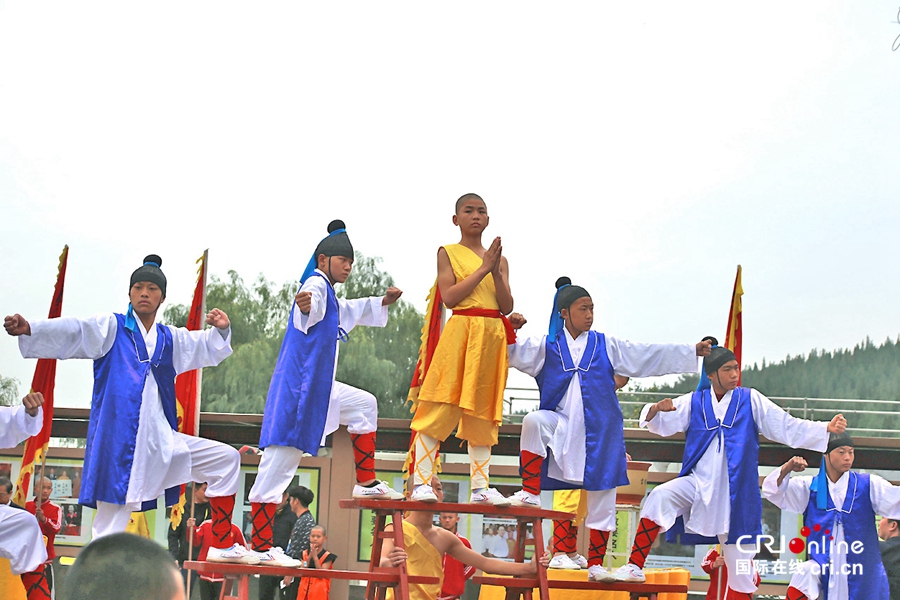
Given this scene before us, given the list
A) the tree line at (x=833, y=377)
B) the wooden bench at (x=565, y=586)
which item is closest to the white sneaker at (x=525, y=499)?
the wooden bench at (x=565, y=586)

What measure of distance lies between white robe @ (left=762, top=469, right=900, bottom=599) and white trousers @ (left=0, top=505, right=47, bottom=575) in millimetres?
4838

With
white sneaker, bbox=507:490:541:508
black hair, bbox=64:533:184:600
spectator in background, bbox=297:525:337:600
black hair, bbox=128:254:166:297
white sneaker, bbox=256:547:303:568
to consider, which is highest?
black hair, bbox=128:254:166:297

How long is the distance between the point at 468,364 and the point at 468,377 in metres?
0.08

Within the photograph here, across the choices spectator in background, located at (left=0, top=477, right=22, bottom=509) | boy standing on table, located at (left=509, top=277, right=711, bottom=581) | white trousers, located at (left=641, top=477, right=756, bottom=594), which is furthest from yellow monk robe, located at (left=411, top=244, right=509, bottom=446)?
spectator in background, located at (left=0, top=477, right=22, bottom=509)

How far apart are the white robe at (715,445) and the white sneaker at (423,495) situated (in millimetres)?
1507

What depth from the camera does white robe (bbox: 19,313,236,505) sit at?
5461 mm

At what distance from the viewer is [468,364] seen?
19.0ft

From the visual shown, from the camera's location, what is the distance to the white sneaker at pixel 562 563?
606cm

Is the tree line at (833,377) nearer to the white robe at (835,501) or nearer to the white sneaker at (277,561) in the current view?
the white robe at (835,501)

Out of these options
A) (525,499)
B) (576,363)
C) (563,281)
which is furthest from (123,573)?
(563,281)

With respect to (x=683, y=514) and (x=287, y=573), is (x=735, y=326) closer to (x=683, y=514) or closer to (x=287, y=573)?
(x=683, y=514)

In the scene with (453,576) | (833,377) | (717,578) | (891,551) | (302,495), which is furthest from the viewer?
(833,377)

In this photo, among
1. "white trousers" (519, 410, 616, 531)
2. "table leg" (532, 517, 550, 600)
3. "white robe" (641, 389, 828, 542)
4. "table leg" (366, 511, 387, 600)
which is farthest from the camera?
"white robe" (641, 389, 828, 542)

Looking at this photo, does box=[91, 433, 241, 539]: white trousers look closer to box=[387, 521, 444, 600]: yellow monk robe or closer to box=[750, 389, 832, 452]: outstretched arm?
Answer: box=[387, 521, 444, 600]: yellow monk robe
